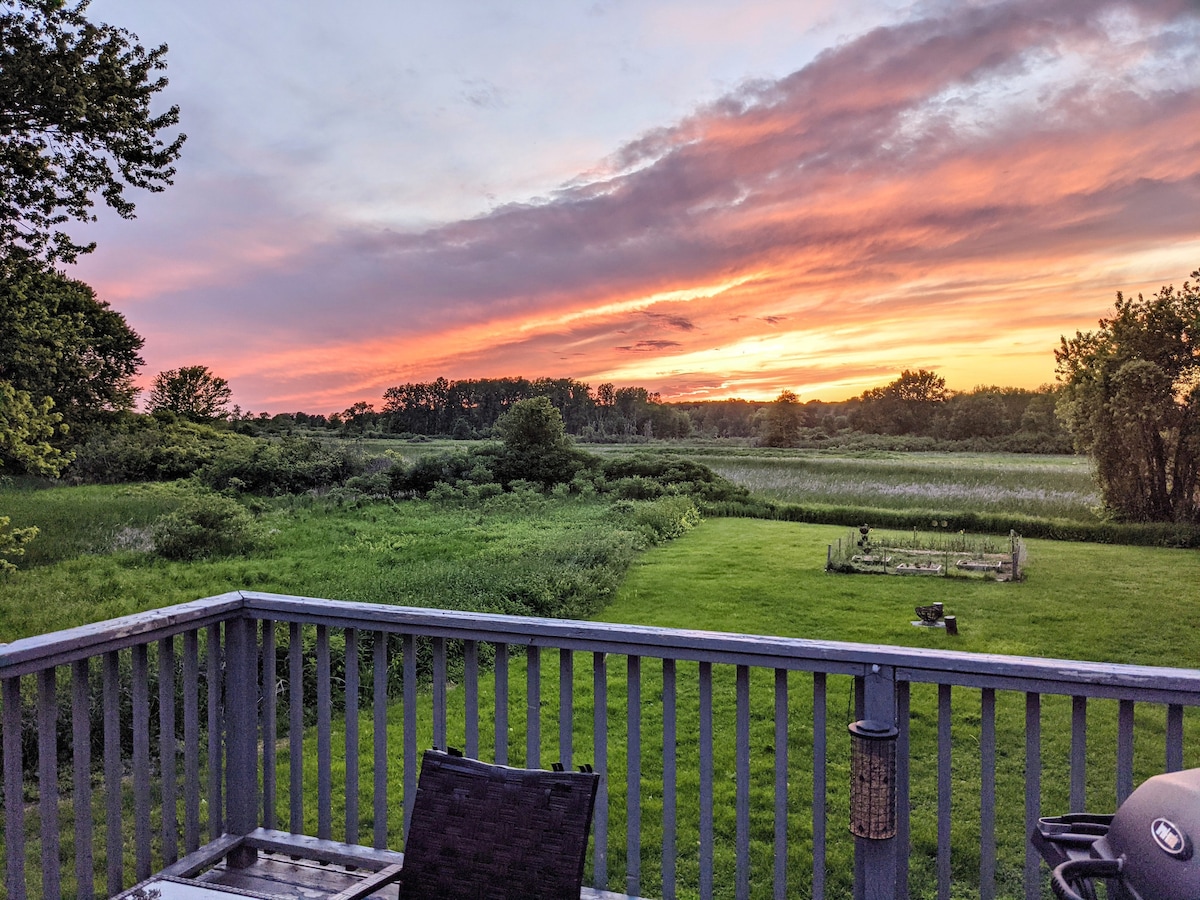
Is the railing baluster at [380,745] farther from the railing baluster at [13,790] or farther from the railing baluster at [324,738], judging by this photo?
the railing baluster at [13,790]

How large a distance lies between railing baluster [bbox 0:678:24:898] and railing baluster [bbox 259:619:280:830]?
63cm

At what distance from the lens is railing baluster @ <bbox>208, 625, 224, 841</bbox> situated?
85.3 inches

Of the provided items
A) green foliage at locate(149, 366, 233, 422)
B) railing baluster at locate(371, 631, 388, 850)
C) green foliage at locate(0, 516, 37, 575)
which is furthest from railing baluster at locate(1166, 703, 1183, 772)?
green foliage at locate(149, 366, 233, 422)

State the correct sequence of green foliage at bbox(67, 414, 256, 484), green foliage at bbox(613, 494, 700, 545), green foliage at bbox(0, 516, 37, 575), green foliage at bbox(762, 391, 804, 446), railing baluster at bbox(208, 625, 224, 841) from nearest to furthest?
railing baluster at bbox(208, 625, 224, 841) < green foliage at bbox(0, 516, 37, 575) < green foliage at bbox(67, 414, 256, 484) < green foliage at bbox(613, 494, 700, 545) < green foliage at bbox(762, 391, 804, 446)

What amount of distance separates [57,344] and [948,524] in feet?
41.0

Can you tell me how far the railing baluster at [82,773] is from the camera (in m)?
1.73

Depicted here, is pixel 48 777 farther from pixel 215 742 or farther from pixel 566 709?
pixel 566 709

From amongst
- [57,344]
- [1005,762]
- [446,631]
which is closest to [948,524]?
[1005,762]

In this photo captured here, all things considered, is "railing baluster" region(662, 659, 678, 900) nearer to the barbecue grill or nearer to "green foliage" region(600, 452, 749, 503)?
the barbecue grill

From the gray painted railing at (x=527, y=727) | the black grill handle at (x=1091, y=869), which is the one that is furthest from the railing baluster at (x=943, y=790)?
the black grill handle at (x=1091, y=869)

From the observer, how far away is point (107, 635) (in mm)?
1796

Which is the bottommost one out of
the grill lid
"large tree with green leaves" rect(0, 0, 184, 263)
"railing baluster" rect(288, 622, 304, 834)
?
"railing baluster" rect(288, 622, 304, 834)

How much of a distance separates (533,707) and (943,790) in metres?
0.98

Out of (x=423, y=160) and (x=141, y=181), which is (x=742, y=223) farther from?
(x=141, y=181)
